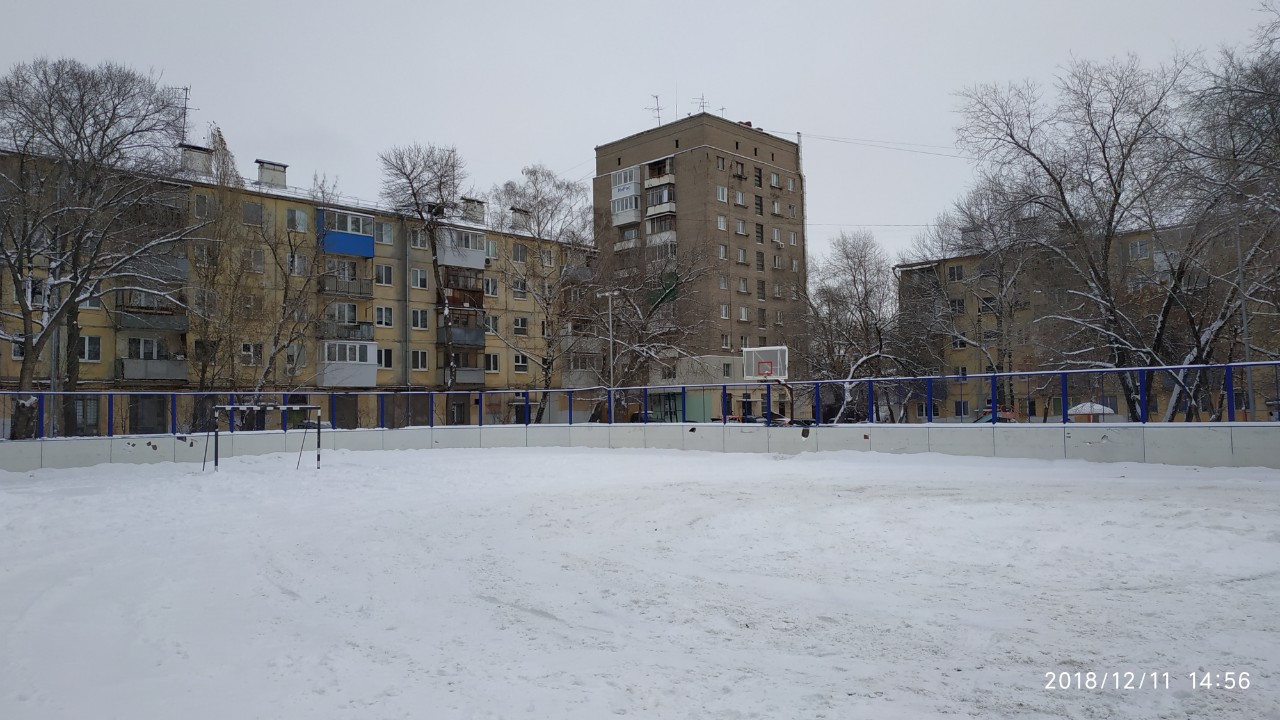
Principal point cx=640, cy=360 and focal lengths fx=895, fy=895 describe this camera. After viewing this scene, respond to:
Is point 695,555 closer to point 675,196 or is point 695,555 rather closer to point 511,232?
point 511,232

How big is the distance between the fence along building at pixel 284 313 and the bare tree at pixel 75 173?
2.46m

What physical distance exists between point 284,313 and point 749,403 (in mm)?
23500

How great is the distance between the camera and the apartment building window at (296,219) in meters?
52.2

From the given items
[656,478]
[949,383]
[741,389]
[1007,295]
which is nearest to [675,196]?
[1007,295]

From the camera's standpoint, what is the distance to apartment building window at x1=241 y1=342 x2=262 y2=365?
44188mm

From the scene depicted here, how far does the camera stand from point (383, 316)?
57781 mm

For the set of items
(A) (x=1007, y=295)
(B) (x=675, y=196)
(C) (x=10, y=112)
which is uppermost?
(B) (x=675, y=196)

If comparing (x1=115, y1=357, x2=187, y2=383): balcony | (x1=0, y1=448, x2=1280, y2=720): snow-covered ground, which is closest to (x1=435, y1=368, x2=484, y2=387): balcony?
(x1=115, y1=357, x2=187, y2=383): balcony

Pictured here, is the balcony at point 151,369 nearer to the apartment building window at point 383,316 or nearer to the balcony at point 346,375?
the balcony at point 346,375

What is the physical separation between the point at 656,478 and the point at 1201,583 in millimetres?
13084

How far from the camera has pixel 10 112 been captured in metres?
29.7

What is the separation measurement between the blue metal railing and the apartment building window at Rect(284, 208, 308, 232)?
21689mm

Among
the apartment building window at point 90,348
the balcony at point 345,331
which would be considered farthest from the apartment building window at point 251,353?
the apartment building window at point 90,348

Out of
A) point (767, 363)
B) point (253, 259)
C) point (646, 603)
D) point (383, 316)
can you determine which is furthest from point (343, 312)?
point (646, 603)
